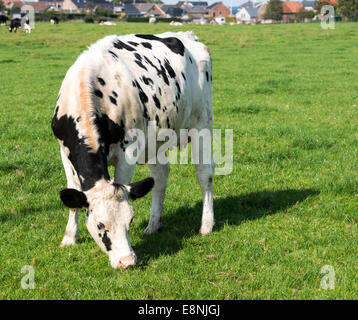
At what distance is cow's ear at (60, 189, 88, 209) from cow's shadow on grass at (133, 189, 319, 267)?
3.89ft

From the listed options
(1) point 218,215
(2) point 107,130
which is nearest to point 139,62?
(2) point 107,130

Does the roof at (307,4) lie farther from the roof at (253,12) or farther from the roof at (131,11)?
the roof at (131,11)

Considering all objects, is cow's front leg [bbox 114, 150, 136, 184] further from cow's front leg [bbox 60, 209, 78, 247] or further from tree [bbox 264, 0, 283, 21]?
tree [bbox 264, 0, 283, 21]

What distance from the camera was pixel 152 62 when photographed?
5.61 metres

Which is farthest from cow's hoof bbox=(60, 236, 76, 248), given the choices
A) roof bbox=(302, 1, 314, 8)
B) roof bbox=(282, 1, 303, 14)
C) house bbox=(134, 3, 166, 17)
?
roof bbox=(302, 1, 314, 8)

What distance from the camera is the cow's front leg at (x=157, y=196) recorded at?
6086 mm

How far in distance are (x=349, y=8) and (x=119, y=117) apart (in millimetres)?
101780

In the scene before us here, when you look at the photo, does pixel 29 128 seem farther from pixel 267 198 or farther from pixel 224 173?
pixel 267 198

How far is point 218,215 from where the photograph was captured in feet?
21.8

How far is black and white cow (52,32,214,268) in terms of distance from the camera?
14.4 ft
